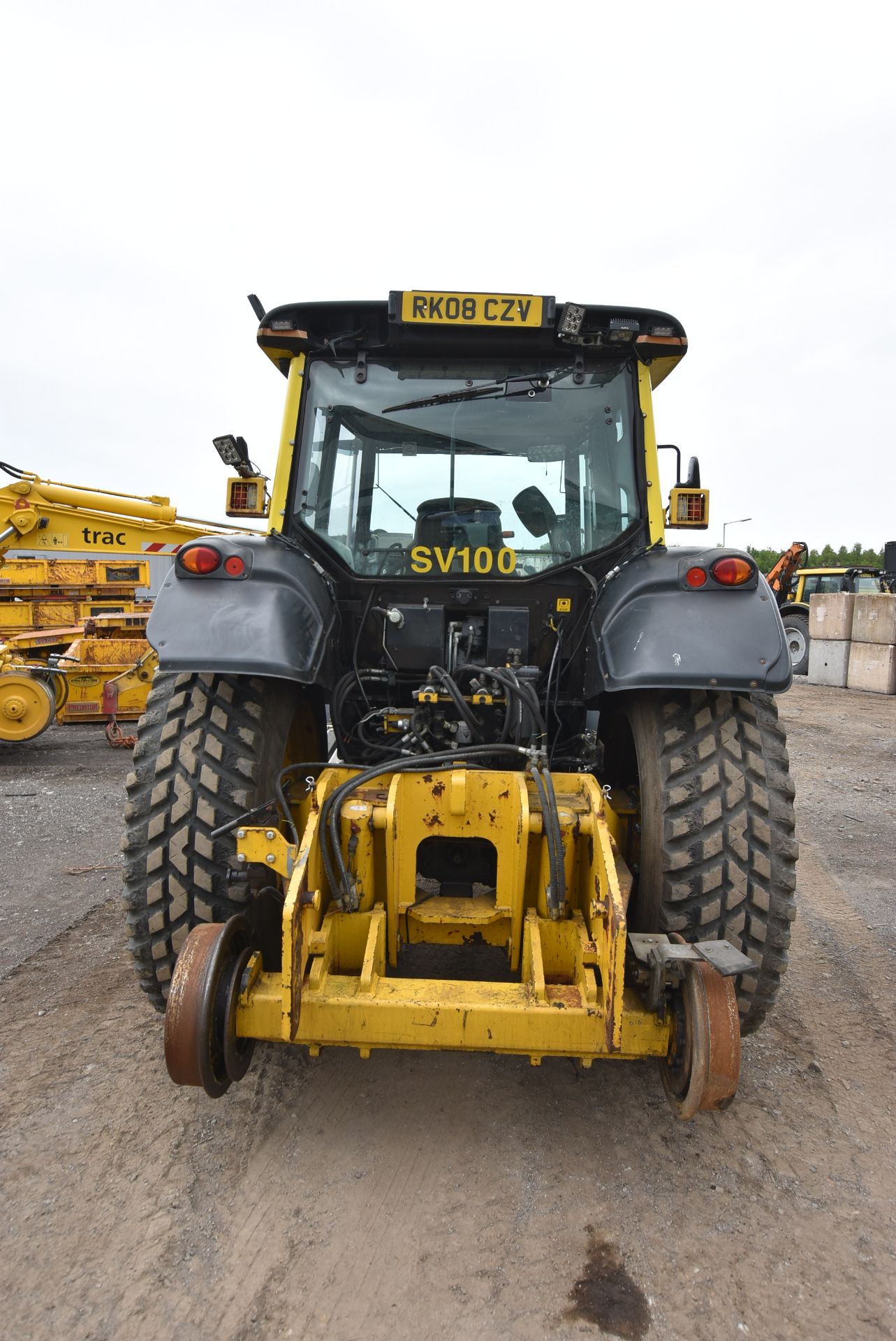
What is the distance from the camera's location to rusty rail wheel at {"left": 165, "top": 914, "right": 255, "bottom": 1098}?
6.19 feet

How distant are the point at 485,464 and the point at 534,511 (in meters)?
0.27

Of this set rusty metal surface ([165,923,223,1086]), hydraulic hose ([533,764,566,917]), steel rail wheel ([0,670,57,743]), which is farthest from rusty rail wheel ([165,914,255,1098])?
steel rail wheel ([0,670,57,743])

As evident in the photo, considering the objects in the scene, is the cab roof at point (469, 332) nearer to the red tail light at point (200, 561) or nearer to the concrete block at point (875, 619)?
the red tail light at point (200, 561)

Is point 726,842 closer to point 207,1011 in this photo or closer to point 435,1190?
point 435,1190

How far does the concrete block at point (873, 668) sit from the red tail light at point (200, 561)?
547 inches

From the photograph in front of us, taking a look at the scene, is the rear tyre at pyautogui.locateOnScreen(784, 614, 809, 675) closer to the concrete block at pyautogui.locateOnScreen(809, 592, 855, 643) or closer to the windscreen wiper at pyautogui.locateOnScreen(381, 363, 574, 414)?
the concrete block at pyautogui.locateOnScreen(809, 592, 855, 643)

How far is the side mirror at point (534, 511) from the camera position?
3.08 m

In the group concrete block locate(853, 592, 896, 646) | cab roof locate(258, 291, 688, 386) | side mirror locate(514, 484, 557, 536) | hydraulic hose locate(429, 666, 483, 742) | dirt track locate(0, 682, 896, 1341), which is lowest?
dirt track locate(0, 682, 896, 1341)

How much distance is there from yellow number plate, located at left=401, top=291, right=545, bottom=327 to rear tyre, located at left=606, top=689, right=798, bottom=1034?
1.54 metres

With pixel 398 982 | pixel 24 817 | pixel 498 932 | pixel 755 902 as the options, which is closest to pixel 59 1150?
pixel 398 982

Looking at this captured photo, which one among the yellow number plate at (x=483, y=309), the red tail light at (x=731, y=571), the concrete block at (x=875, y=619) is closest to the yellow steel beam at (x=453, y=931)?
the red tail light at (x=731, y=571)

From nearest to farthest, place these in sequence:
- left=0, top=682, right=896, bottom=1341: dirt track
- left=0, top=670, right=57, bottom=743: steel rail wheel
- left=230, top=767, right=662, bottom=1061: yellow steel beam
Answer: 1. left=0, top=682, right=896, bottom=1341: dirt track
2. left=230, top=767, right=662, bottom=1061: yellow steel beam
3. left=0, top=670, right=57, bottom=743: steel rail wheel

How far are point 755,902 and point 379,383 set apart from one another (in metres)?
2.30

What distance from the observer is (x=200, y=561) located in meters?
2.57
